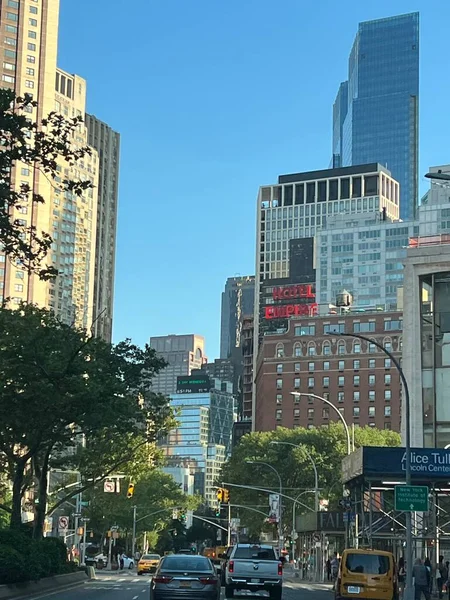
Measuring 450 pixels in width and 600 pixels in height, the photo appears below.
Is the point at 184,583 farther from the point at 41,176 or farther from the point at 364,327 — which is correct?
the point at 41,176

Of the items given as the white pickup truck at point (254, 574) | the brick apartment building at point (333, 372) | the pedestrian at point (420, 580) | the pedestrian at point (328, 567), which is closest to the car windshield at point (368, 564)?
the white pickup truck at point (254, 574)

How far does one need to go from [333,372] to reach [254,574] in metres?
124

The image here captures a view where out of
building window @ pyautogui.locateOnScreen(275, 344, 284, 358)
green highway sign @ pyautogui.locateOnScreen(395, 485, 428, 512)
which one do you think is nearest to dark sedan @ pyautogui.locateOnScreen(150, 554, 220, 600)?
green highway sign @ pyautogui.locateOnScreen(395, 485, 428, 512)

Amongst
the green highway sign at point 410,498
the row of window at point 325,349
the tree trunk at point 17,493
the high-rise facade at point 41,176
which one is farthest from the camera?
the row of window at point 325,349

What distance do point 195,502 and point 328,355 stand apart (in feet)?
102

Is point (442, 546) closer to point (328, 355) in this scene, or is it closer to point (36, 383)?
point (36, 383)

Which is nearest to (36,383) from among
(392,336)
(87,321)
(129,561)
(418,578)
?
(418,578)

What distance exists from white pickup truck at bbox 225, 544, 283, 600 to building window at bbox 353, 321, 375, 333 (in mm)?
A: 120021

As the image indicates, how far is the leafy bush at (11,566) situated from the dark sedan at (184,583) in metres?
7.71

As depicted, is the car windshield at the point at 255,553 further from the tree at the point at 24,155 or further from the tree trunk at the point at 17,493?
the tree at the point at 24,155

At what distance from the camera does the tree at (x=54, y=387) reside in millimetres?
40750

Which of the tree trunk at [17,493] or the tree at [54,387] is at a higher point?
the tree at [54,387]

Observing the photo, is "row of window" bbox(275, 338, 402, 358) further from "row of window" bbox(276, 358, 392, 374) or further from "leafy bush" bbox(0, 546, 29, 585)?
"leafy bush" bbox(0, 546, 29, 585)

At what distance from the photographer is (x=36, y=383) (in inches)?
1591
